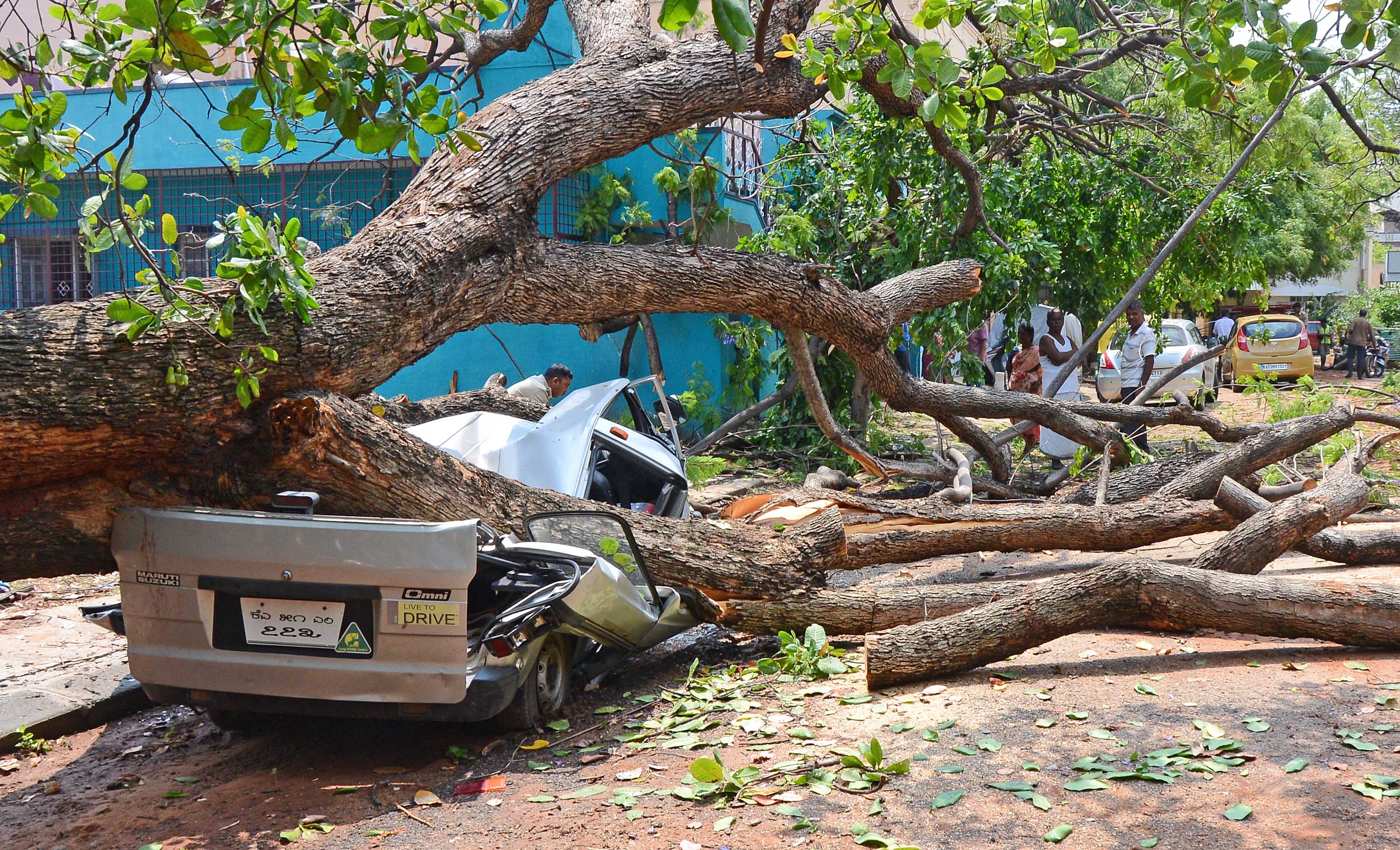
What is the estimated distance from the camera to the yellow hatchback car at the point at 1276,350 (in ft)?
83.1

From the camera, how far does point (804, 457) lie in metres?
12.8

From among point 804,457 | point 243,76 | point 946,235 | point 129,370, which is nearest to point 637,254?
point 129,370

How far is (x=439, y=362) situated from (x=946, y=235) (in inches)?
282

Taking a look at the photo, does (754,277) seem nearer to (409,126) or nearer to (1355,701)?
(409,126)

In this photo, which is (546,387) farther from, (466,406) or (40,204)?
(40,204)

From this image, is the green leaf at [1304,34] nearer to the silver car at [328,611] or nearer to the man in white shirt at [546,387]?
the silver car at [328,611]

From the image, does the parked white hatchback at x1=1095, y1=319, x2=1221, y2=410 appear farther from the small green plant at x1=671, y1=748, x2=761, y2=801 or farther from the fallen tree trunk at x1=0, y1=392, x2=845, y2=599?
the small green plant at x1=671, y1=748, x2=761, y2=801

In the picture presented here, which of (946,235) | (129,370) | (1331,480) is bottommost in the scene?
(1331,480)

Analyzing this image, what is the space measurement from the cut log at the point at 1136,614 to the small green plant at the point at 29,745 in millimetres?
3781

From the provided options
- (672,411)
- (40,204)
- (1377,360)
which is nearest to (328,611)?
(40,204)

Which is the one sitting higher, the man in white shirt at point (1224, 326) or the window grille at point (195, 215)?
the window grille at point (195, 215)

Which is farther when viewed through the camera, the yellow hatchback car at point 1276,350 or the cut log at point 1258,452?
the yellow hatchback car at point 1276,350

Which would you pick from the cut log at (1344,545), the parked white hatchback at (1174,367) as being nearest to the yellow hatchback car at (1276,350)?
the parked white hatchback at (1174,367)

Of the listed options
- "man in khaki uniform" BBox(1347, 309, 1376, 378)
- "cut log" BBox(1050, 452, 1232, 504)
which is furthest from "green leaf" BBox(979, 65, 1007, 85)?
"man in khaki uniform" BBox(1347, 309, 1376, 378)
